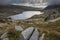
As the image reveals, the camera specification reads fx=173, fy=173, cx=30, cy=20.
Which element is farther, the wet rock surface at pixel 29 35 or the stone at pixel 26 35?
the wet rock surface at pixel 29 35

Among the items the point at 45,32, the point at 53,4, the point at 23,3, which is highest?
the point at 45,32

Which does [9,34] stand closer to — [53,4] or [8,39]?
[8,39]

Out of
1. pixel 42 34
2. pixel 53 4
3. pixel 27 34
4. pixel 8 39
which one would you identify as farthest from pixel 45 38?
pixel 53 4

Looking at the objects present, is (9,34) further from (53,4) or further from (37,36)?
(53,4)

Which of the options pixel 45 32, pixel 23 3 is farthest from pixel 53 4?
pixel 45 32

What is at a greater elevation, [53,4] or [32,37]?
[32,37]

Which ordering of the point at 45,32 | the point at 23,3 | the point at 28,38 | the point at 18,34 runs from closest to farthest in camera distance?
the point at 28,38, the point at 18,34, the point at 45,32, the point at 23,3

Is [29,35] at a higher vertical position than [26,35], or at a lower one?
lower

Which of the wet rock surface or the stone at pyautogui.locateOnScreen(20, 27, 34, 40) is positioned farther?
the wet rock surface

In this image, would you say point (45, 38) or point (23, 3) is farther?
point (23, 3)

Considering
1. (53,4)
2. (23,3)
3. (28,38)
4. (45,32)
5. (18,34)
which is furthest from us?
(23,3)

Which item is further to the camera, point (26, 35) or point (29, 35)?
point (29, 35)
